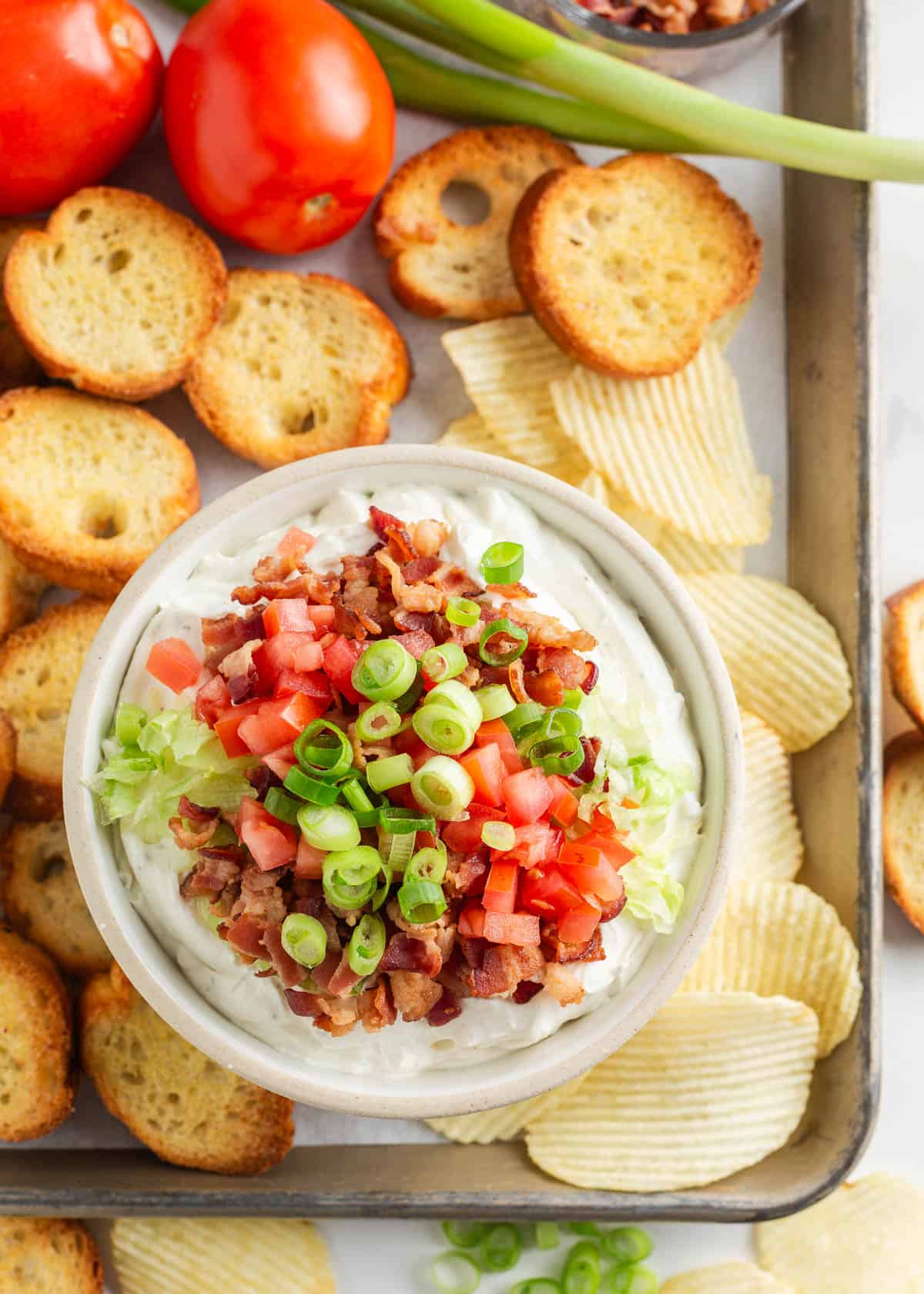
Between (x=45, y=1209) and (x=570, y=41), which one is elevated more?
(x=570, y=41)

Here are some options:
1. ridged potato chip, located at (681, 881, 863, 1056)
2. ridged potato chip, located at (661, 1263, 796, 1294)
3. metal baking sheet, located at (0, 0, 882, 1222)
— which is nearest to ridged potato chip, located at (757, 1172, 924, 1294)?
ridged potato chip, located at (661, 1263, 796, 1294)

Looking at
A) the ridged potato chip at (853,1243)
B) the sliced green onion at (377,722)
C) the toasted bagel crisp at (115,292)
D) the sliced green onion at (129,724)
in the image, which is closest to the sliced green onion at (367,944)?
the sliced green onion at (377,722)

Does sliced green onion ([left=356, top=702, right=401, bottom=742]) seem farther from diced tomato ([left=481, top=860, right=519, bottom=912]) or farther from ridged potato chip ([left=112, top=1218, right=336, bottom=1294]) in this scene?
ridged potato chip ([left=112, top=1218, right=336, bottom=1294])

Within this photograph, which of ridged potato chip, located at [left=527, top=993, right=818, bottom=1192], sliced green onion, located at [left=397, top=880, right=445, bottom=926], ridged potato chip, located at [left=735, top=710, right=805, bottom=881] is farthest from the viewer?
ridged potato chip, located at [left=735, top=710, right=805, bottom=881]

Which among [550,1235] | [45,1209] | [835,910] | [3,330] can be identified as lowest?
[550,1235]

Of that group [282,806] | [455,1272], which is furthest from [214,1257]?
[282,806]

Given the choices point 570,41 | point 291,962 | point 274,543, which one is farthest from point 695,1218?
point 570,41

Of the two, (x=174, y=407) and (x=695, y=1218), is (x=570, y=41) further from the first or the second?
(x=695, y=1218)
